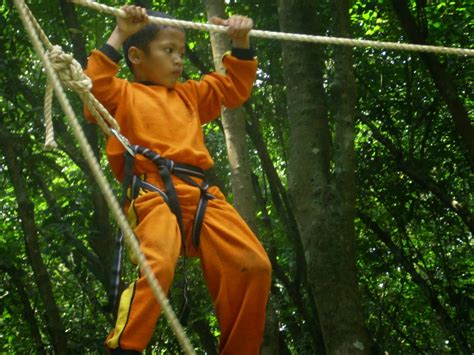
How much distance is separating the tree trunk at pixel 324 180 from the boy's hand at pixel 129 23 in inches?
43.9

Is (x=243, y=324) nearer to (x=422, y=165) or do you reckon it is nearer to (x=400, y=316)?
(x=422, y=165)

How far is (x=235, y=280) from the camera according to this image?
2322mm

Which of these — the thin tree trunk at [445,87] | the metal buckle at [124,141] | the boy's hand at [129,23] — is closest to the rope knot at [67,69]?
the metal buckle at [124,141]

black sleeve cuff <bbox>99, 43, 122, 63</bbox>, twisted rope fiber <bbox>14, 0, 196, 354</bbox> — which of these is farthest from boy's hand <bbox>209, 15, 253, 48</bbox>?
twisted rope fiber <bbox>14, 0, 196, 354</bbox>

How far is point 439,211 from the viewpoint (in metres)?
5.73

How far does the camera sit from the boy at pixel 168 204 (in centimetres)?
216

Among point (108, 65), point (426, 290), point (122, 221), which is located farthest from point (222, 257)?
point (426, 290)

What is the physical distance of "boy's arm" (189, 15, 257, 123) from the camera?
2746mm

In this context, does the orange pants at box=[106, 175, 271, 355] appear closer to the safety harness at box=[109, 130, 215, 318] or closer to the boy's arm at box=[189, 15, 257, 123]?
the safety harness at box=[109, 130, 215, 318]

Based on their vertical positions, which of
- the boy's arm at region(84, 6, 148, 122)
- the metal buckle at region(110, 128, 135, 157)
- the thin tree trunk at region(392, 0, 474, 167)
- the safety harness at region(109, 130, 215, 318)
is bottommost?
the safety harness at region(109, 130, 215, 318)

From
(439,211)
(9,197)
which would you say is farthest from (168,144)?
(9,197)

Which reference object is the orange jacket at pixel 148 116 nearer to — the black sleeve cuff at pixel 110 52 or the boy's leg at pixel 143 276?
the black sleeve cuff at pixel 110 52

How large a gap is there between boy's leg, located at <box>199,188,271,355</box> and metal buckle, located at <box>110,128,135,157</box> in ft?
1.03

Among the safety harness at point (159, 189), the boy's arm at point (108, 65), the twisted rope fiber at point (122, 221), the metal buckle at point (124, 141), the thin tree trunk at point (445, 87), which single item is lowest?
the twisted rope fiber at point (122, 221)
